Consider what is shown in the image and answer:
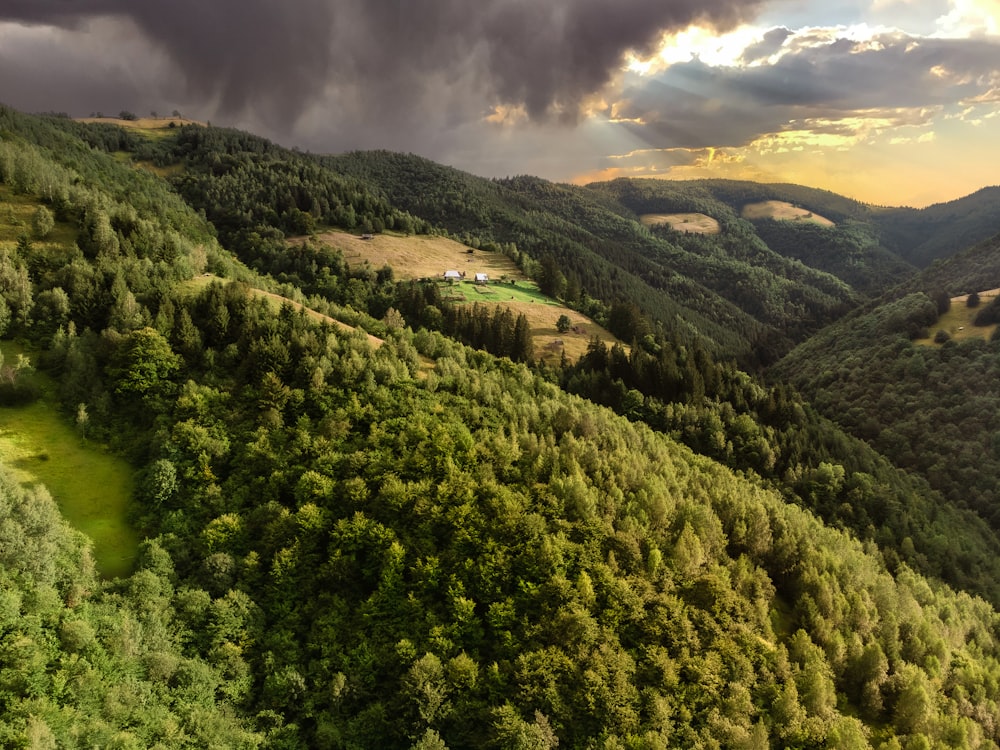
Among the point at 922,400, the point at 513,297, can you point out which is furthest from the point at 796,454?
the point at 513,297

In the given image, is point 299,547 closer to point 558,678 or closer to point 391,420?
point 391,420

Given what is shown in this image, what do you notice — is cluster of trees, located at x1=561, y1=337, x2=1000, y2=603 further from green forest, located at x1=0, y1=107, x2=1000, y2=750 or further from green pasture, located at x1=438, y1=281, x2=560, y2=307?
green pasture, located at x1=438, y1=281, x2=560, y2=307

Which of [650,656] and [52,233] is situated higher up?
[52,233]

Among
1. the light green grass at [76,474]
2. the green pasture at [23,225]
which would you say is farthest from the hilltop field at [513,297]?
the light green grass at [76,474]

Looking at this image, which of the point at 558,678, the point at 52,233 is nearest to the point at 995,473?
the point at 558,678

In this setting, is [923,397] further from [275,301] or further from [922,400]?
[275,301]

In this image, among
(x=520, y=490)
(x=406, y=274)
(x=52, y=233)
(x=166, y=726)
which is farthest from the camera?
(x=406, y=274)

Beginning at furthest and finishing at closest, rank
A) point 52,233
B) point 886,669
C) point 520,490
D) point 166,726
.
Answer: point 52,233, point 520,490, point 886,669, point 166,726
